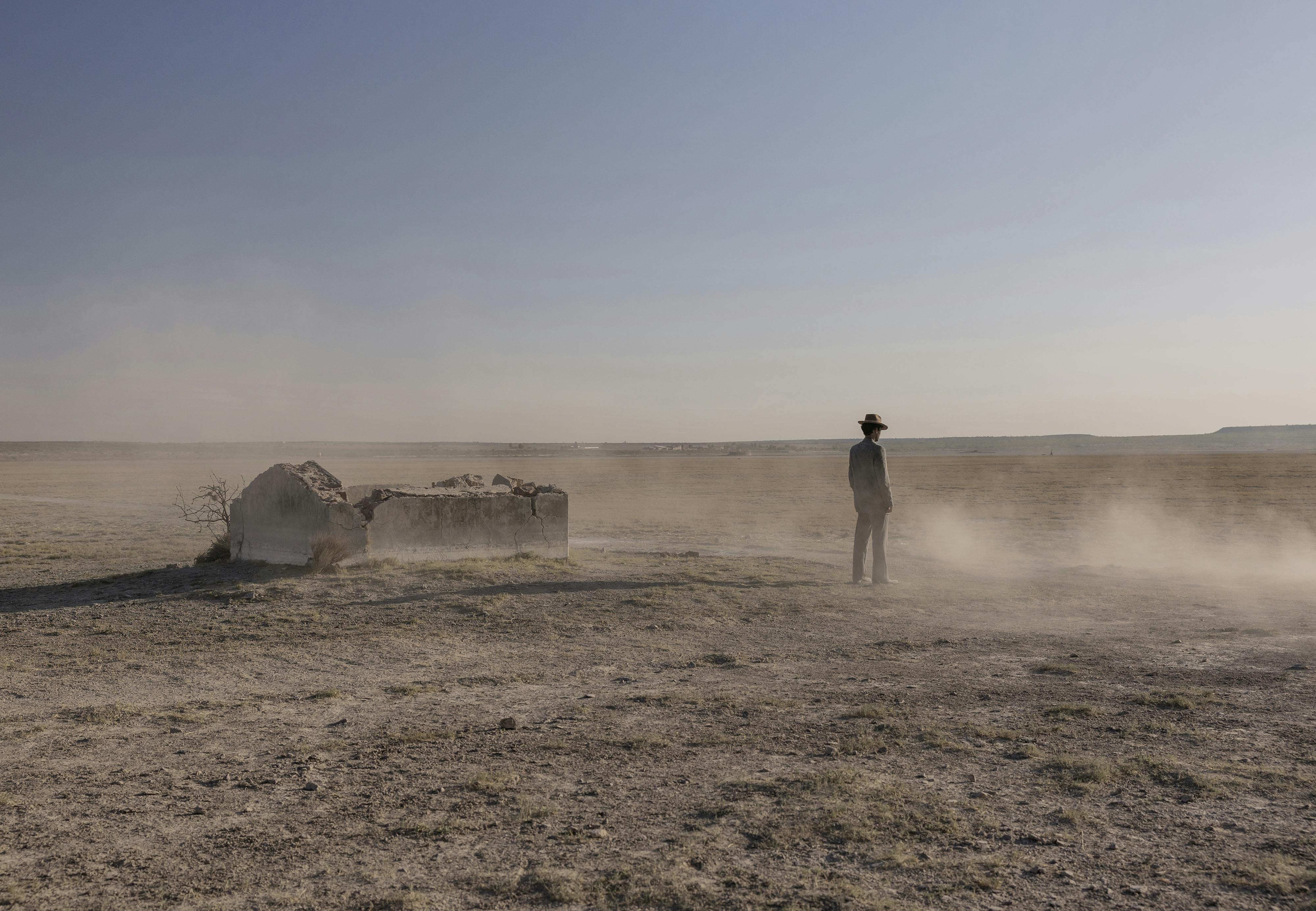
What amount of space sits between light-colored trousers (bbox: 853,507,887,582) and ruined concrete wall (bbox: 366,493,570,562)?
13.1 ft

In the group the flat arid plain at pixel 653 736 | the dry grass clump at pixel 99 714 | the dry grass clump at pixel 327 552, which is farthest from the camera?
the dry grass clump at pixel 327 552

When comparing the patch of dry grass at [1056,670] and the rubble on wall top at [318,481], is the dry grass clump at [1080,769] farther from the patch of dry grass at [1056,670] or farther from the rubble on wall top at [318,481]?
the rubble on wall top at [318,481]

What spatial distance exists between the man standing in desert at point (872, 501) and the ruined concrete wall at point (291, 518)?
618 cm

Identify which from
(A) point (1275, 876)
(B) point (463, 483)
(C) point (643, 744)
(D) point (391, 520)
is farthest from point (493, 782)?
(B) point (463, 483)

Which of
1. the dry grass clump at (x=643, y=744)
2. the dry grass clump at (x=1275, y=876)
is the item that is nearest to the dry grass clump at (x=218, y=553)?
the dry grass clump at (x=643, y=744)

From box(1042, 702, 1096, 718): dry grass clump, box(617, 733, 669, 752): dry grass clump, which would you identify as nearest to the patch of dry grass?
box(1042, 702, 1096, 718): dry grass clump

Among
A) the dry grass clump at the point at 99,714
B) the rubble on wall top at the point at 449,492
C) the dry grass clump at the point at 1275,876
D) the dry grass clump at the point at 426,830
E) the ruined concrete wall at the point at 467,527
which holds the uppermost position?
the rubble on wall top at the point at 449,492

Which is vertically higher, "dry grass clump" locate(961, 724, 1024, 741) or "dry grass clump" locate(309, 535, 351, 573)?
"dry grass clump" locate(309, 535, 351, 573)

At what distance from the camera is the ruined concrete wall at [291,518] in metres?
11.4

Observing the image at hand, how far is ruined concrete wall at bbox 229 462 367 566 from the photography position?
11359 millimetres

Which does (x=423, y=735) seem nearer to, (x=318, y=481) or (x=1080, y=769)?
(x=1080, y=769)

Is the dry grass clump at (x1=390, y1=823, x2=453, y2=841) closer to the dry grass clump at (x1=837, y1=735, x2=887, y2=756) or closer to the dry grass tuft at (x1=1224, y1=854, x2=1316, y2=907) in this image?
the dry grass clump at (x1=837, y1=735, x2=887, y2=756)

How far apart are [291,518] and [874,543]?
23.9 ft

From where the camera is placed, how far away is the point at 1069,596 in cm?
1101
